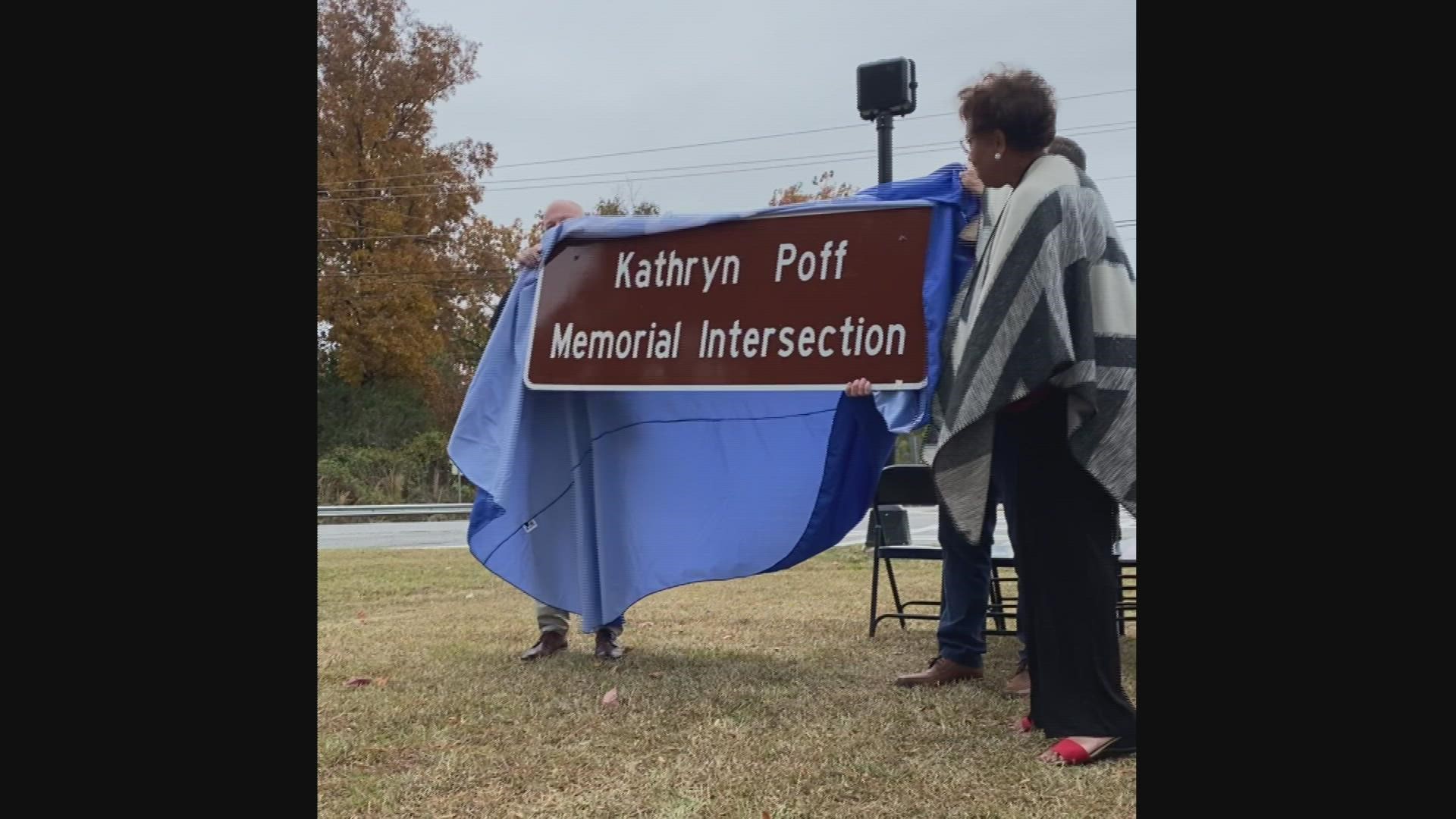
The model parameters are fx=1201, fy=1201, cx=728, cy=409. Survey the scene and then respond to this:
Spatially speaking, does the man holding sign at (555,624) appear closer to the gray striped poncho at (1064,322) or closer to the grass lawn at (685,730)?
the grass lawn at (685,730)

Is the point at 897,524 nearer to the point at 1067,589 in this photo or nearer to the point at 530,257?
the point at 530,257

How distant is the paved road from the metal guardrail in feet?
1.00

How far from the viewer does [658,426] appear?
192 inches

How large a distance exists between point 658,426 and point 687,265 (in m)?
0.93

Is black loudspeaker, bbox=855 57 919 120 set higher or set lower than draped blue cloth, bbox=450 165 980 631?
higher

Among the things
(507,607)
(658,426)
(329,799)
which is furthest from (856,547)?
(329,799)

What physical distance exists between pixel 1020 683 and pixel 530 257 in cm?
Result: 242

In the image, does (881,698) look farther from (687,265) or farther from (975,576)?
(687,265)

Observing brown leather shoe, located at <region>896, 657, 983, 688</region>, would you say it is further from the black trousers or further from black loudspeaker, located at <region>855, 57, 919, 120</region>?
black loudspeaker, located at <region>855, 57, 919, 120</region>

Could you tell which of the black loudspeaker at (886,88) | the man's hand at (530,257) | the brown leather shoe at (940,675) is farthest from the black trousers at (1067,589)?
the black loudspeaker at (886,88)

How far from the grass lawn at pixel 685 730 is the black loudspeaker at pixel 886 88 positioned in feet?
8.59

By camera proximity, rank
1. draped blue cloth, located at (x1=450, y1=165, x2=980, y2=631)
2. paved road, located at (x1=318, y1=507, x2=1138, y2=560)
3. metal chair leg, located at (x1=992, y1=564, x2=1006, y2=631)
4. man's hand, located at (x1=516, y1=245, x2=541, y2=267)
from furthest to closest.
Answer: paved road, located at (x1=318, y1=507, x2=1138, y2=560)
metal chair leg, located at (x1=992, y1=564, x2=1006, y2=631)
man's hand, located at (x1=516, y1=245, x2=541, y2=267)
draped blue cloth, located at (x1=450, y1=165, x2=980, y2=631)

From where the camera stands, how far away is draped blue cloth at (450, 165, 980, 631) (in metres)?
4.48

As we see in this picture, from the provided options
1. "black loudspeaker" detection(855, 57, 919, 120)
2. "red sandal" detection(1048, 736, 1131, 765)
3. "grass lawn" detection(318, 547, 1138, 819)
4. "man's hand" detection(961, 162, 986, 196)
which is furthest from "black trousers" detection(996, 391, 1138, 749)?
"black loudspeaker" detection(855, 57, 919, 120)
